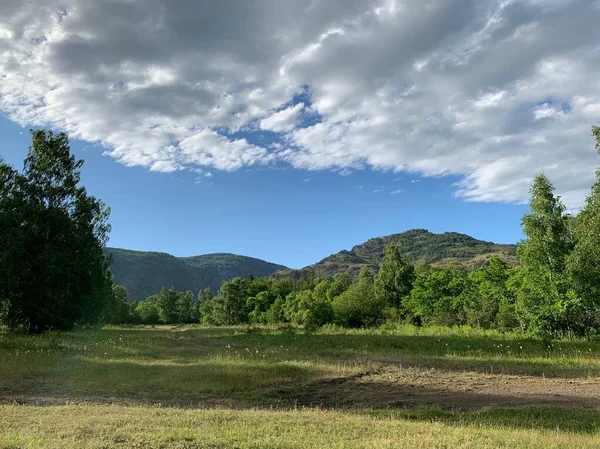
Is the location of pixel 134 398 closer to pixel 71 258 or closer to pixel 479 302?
pixel 71 258

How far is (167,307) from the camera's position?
451 ft

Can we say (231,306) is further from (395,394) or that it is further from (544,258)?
(395,394)

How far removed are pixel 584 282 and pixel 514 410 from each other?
29677 mm

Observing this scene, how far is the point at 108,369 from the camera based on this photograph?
20.0m

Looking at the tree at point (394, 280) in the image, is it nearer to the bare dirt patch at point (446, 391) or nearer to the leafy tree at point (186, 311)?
the bare dirt patch at point (446, 391)

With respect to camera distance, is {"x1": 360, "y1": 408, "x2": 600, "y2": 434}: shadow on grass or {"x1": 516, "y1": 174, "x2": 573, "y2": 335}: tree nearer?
{"x1": 360, "y1": 408, "x2": 600, "y2": 434}: shadow on grass

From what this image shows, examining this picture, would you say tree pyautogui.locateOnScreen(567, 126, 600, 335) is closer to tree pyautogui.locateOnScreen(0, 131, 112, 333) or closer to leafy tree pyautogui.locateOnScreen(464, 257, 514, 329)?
leafy tree pyautogui.locateOnScreen(464, 257, 514, 329)

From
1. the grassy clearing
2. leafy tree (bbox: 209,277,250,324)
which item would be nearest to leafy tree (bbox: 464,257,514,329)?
the grassy clearing

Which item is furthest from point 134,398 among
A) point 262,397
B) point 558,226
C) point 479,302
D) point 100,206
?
point 479,302

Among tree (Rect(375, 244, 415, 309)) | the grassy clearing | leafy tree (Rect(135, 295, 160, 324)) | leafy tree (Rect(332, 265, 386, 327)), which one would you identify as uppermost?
tree (Rect(375, 244, 415, 309))

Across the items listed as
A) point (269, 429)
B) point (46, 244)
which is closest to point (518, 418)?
point (269, 429)

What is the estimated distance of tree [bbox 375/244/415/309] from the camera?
82.6 meters

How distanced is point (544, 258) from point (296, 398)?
3430 cm

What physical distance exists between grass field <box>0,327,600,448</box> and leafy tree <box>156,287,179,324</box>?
113m
